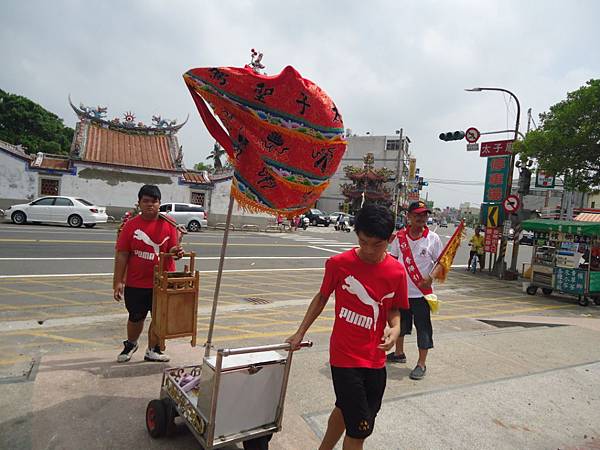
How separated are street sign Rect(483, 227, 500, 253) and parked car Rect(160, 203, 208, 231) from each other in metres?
14.2

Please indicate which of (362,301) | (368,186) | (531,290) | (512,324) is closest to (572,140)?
(531,290)

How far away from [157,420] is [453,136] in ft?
48.8

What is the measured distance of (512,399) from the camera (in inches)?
143

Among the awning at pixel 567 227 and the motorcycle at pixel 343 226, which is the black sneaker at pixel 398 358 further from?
the motorcycle at pixel 343 226

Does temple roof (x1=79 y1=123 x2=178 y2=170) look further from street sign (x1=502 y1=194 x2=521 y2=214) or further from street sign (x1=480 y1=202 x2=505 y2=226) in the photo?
street sign (x1=502 y1=194 x2=521 y2=214)

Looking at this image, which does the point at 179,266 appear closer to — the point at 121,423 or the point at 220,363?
the point at 121,423

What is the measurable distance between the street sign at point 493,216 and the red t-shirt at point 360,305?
39.5ft

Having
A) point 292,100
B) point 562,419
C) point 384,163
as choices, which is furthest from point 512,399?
point 384,163

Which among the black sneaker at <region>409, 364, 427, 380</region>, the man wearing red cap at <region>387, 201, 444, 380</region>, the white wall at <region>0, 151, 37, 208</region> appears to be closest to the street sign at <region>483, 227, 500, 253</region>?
the man wearing red cap at <region>387, 201, 444, 380</region>

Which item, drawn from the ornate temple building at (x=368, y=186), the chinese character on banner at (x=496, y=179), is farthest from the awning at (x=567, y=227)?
the ornate temple building at (x=368, y=186)

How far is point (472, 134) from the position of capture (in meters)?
14.2

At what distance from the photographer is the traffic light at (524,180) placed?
41.1 feet

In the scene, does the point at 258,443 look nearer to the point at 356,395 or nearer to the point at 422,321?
the point at 356,395

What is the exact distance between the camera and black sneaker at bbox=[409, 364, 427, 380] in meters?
3.98
